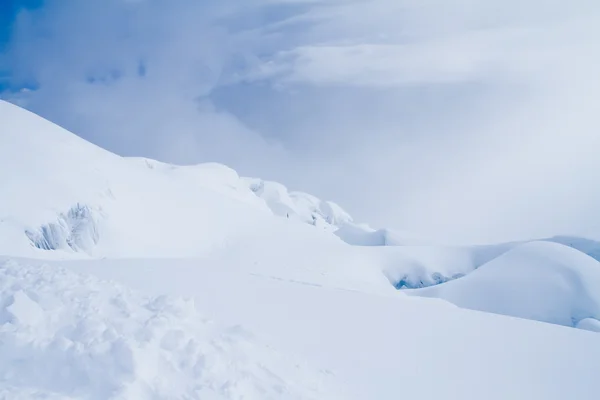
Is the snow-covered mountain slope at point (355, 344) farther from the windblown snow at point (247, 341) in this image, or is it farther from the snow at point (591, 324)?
the snow at point (591, 324)

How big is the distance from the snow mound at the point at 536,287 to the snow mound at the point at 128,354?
149 ft

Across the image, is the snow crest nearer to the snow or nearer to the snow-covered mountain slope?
the snow-covered mountain slope

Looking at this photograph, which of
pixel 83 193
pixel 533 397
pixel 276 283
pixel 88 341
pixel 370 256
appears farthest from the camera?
pixel 370 256

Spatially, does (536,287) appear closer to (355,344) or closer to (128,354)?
(355,344)

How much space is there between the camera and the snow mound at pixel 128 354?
4.91 m

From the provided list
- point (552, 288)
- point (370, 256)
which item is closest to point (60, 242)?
point (370, 256)

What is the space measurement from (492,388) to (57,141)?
48432 mm

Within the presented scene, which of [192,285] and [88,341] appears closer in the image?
[88,341]

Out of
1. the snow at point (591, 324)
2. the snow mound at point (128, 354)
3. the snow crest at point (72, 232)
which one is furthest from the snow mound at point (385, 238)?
the snow mound at point (128, 354)

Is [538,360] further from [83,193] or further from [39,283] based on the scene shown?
[83,193]

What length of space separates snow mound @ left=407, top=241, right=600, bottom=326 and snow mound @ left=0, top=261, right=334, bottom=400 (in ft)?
149

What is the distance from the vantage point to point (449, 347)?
7.97 meters

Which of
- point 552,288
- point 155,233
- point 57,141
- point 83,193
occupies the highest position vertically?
point 57,141

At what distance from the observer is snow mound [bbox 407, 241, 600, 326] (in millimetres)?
42688
